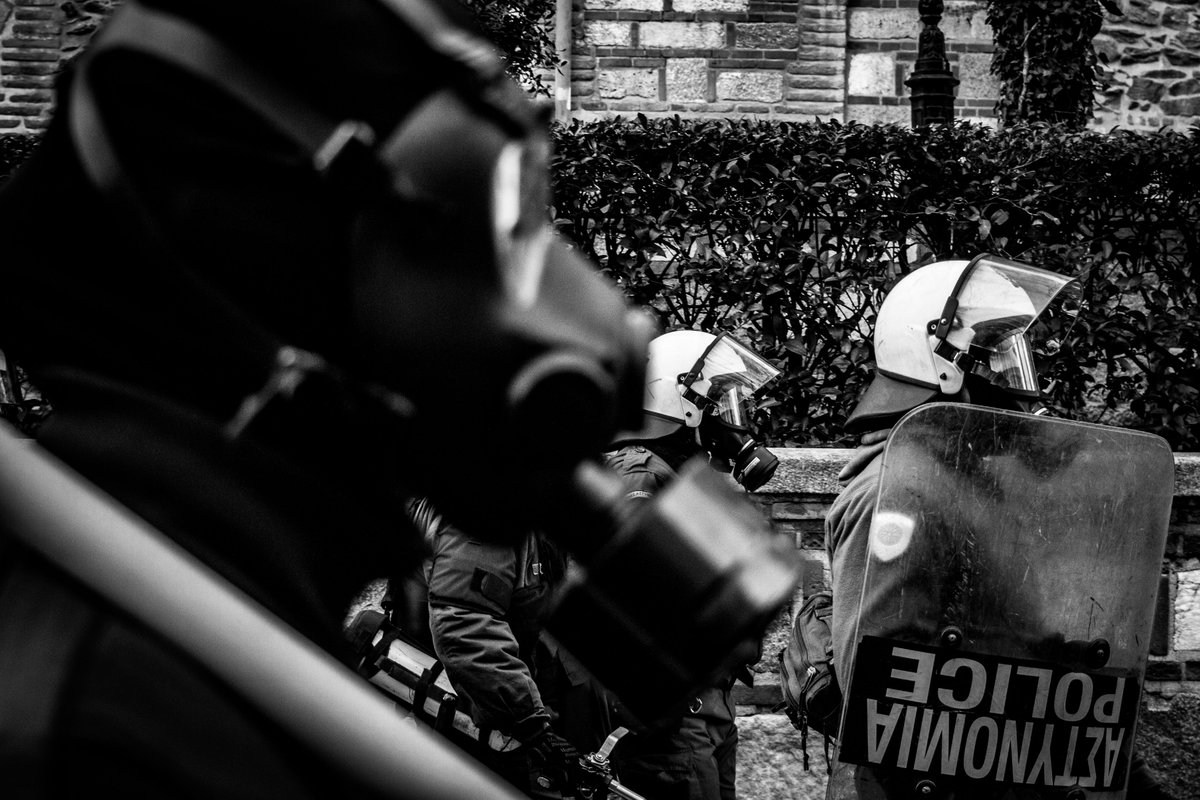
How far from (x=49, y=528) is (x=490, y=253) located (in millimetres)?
372

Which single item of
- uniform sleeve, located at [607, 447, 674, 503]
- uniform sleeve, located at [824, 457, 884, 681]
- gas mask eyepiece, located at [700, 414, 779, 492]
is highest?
uniform sleeve, located at [824, 457, 884, 681]

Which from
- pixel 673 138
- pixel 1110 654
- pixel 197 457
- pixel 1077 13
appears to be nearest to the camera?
pixel 197 457

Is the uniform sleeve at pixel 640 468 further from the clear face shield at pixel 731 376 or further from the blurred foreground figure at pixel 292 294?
the blurred foreground figure at pixel 292 294

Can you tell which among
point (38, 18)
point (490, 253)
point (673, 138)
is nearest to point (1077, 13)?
point (673, 138)

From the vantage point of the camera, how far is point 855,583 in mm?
3281

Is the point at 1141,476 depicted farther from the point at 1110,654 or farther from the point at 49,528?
the point at 49,528

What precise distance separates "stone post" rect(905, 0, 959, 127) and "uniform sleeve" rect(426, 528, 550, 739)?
5.24m

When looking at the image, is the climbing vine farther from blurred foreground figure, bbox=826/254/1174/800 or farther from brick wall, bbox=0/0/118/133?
brick wall, bbox=0/0/118/133

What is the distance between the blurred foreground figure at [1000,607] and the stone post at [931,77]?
5.29 metres

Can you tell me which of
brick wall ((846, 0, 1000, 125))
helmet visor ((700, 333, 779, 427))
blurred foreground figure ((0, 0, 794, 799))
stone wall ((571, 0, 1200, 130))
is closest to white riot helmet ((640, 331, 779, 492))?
helmet visor ((700, 333, 779, 427))

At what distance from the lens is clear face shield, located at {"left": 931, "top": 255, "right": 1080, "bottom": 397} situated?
3.62m

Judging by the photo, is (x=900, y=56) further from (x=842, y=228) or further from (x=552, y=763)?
(x=552, y=763)

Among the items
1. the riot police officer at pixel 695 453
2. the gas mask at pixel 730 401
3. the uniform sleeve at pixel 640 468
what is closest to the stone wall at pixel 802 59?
the riot police officer at pixel 695 453

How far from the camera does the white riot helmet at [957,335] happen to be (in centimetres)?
362
